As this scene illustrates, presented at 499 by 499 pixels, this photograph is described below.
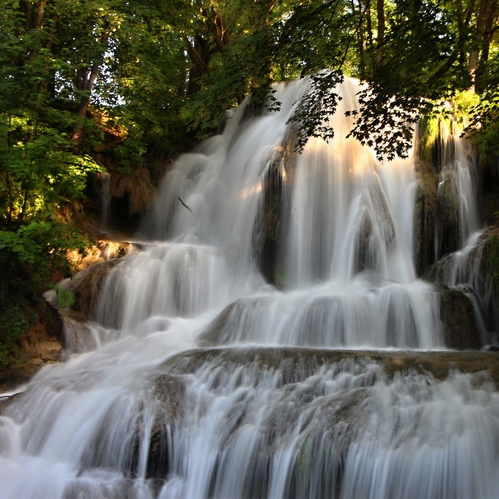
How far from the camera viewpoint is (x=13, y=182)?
1037 cm

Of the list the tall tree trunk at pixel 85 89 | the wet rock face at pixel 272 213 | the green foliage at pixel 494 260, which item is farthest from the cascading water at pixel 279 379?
the tall tree trunk at pixel 85 89

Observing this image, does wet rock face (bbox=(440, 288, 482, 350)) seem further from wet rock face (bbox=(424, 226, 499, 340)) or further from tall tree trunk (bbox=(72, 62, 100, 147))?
tall tree trunk (bbox=(72, 62, 100, 147))

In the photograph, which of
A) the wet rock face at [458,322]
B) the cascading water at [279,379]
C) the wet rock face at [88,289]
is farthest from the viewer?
the wet rock face at [88,289]

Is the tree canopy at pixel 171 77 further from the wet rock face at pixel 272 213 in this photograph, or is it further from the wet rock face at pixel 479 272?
the wet rock face at pixel 479 272

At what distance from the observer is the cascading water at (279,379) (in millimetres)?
5844

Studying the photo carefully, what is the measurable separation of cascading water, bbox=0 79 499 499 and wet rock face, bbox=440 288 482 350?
0.61 feet

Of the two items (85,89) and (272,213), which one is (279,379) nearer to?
(272,213)

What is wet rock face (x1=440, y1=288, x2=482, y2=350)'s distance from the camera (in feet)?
28.1

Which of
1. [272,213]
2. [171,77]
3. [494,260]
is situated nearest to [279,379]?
[494,260]

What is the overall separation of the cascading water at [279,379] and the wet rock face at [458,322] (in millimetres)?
187

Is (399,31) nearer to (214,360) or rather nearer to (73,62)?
(214,360)

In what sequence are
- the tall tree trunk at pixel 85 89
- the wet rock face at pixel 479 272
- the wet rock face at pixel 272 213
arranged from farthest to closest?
1. the tall tree trunk at pixel 85 89
2. the wet rock face at pixel 272 213
3. the wet rock face at pixel 479 272

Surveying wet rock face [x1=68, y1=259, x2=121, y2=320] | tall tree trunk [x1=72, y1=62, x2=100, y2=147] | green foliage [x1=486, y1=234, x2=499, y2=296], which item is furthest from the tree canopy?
green foliage [x1=486, y1=234, x2=499, y2=296]

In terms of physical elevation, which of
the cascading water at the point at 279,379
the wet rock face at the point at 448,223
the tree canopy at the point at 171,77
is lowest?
the cascading water at the point at 279,379
